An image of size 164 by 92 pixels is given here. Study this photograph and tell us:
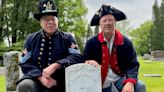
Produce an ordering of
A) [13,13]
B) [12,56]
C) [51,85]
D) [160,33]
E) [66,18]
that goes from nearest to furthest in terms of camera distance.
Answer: [51,85] → [12,56] → [13,13] → [66,18] → [160,33]

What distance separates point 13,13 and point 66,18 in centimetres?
718

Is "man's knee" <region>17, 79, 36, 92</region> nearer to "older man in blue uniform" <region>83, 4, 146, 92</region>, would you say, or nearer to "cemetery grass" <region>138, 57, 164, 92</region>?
"older man in blue uniform" <region>83, 4, 146, 92</region>

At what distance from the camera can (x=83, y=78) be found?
5574mm

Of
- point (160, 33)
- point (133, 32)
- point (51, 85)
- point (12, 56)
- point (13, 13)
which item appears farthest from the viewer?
point (133, 32)

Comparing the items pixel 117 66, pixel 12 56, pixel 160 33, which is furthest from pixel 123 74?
pixel 160 33

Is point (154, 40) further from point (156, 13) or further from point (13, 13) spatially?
point (13, 13)

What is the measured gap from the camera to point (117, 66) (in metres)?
5.96

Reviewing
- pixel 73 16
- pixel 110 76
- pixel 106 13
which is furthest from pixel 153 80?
pixel 73 16

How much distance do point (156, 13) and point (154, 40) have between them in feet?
13.8

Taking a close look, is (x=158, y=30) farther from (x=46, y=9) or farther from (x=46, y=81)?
(x=46, y=81)

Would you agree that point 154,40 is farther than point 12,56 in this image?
Yes

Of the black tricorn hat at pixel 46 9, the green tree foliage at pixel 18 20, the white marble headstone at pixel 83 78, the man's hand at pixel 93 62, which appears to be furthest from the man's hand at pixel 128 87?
the green tree foliage at pixel 18 20

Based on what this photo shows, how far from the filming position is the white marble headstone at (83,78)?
5535 millimetres

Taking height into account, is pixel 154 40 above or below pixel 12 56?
below
